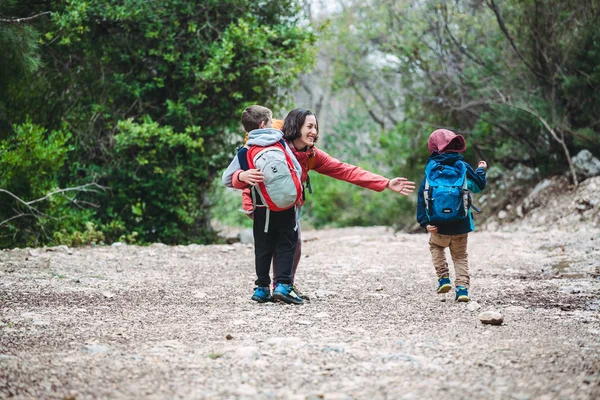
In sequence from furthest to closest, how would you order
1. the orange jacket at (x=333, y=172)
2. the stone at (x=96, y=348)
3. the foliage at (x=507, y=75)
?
the foliage at (x=507, y=75)
the orange jacket at (x=333, y=172)
the stone at (x=96, y=348)

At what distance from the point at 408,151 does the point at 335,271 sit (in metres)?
12.1

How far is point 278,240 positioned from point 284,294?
44 cm

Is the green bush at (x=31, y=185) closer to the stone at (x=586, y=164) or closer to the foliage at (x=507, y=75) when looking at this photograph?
the foliage at (x=507, y=75)

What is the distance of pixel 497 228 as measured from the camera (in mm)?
15219

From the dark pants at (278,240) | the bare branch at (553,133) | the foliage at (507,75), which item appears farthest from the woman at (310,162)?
the foliage at (507,75)

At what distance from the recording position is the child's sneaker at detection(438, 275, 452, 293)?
18.9ft

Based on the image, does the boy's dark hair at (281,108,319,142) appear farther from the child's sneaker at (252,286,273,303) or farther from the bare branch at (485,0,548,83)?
the bare branch at (485,0,548,83)

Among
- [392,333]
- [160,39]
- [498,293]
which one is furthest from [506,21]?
[392,333]

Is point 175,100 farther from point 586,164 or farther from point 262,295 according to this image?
point 586,164

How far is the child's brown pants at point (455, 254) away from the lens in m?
5.65

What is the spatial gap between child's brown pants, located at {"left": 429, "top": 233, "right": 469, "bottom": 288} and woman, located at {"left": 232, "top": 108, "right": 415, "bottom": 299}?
53cm

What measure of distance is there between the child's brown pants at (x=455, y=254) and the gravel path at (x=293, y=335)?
0.26m

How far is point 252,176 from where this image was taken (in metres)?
5.14

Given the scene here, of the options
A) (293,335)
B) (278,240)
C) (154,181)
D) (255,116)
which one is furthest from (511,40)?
(293,335)
